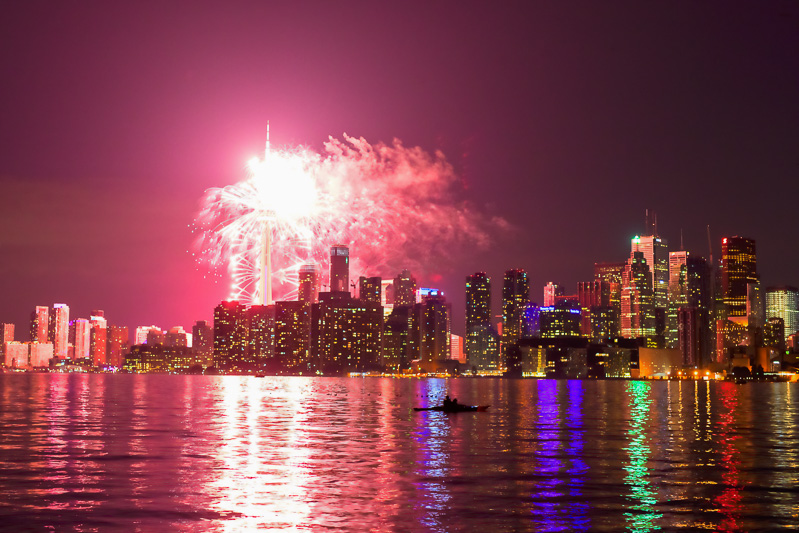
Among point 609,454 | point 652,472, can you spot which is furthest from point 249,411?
point 652,472

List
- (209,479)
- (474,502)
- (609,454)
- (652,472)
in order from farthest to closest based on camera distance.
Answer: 1. (609,454)
2. (652,472)
3. (209,479)
4. (474,502)

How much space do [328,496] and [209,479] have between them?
28.9 feet

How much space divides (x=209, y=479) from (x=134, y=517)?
1076 cm

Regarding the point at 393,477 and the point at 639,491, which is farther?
the point at 393,477

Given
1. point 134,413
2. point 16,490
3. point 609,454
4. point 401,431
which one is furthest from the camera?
point 134,413

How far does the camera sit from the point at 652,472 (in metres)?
53.2

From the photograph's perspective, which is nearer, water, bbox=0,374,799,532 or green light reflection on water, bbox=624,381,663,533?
→ green light reflection on water, bbox=624,381,663,533

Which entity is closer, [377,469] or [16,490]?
[16,490]

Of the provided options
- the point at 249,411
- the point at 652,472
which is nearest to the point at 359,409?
the point at 249,411

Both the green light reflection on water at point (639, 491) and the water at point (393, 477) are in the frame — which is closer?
the green light reflection on water at point (639, 491)

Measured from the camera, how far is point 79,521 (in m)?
36.7

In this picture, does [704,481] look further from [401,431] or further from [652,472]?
[401,431]

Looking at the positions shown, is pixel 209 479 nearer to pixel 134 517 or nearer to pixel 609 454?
pixel 134 517

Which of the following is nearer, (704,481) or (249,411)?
(704,481)
